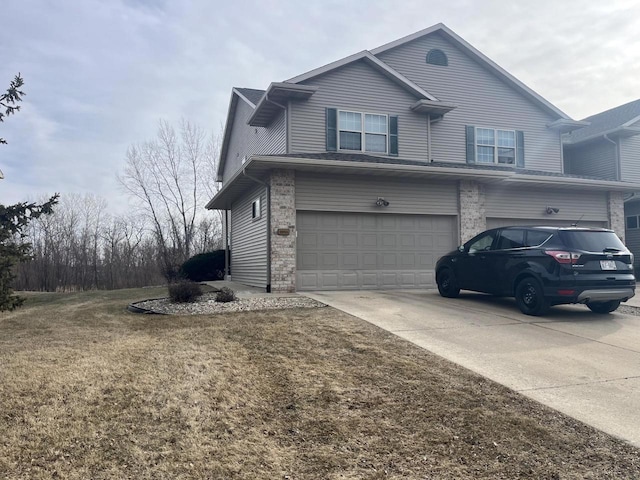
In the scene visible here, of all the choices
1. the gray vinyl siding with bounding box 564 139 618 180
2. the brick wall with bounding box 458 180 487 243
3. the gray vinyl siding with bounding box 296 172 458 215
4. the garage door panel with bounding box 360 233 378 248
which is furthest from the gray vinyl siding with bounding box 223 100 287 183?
the gray vinyl siding with bounding box 564 139 618 180

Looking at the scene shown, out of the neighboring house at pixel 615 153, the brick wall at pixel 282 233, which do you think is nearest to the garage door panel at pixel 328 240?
the brick wall at pixel 282 233

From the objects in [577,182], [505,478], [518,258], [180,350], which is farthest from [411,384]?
[577,182]

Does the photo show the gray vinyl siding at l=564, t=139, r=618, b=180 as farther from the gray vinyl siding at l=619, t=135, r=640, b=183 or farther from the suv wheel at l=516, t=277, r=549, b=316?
the suv wheel at l=516, t=277, r=549, b=316

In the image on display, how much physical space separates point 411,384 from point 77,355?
417cm

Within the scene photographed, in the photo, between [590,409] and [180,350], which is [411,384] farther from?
[180,350]

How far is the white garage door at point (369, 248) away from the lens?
12.7m

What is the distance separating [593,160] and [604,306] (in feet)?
45.8

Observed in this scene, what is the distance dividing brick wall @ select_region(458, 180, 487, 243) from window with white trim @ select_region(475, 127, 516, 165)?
2.98 m

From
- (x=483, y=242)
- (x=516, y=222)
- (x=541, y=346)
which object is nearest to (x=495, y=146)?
(x=516, y=222)

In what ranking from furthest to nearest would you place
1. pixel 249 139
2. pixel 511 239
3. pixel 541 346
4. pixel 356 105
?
pixel 249 139
pixel 356 105
pixel 511 239
pixel 541 346

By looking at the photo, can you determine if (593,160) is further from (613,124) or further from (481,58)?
(481,58)

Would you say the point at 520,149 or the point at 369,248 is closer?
the point at 369,248

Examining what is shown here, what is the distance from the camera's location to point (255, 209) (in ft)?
46.5

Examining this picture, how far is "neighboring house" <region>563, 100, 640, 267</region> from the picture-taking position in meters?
19.2
